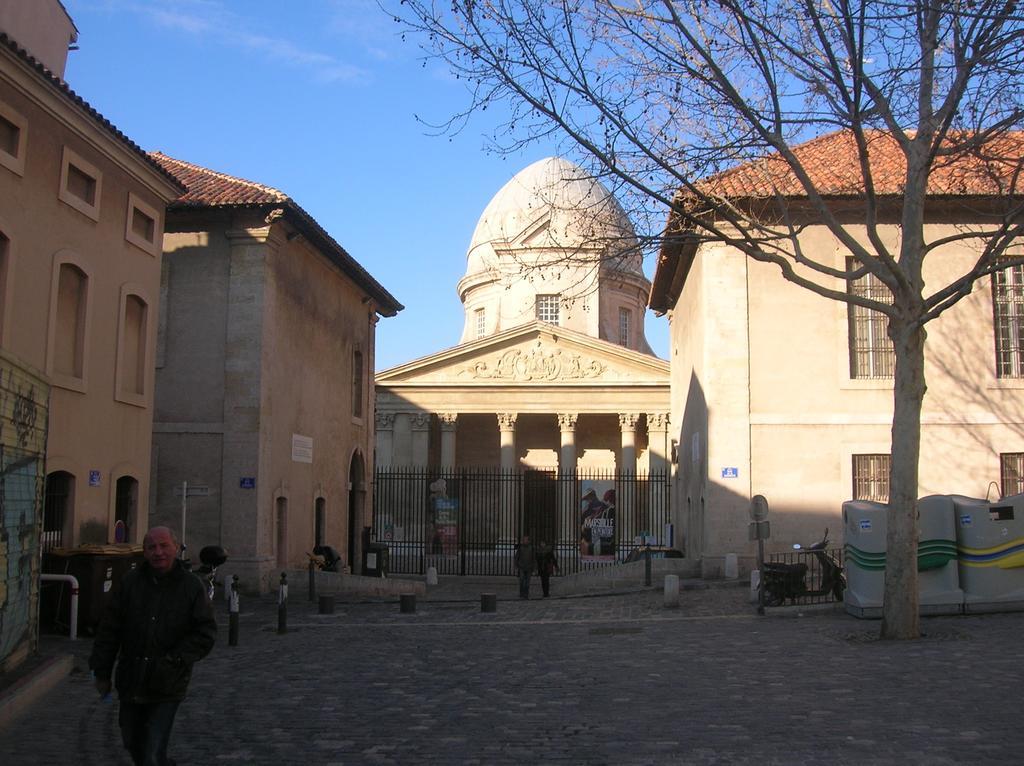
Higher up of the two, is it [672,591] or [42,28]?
[42,28]

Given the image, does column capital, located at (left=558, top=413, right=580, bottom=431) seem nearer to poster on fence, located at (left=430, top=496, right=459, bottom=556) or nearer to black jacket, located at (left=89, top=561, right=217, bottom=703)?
poster on fence, located at (left=430, top=496, right=459, bottom=556)

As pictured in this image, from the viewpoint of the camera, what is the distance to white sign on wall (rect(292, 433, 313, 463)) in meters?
23.5

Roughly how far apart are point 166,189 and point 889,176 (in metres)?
13.6

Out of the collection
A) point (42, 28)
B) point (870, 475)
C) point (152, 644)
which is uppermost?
point (42, 28)

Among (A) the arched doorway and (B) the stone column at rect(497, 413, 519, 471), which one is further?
(B) the stone column at rect(497, 413, 519, 471)

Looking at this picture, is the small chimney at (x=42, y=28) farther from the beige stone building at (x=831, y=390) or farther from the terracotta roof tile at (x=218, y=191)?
the beige stone building at (x=831, y=390)

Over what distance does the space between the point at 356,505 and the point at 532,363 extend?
1900 centimetres

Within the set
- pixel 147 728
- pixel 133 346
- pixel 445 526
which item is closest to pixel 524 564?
pixel 133 346

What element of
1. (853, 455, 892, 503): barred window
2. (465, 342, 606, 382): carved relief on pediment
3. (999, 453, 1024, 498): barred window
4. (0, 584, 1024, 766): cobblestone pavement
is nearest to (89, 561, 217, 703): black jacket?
(0, 584, 1024, 766): cobblestone pavement

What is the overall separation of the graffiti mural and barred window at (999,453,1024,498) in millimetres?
18542

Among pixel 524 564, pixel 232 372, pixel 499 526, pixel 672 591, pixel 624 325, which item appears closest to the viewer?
pixel 672 591

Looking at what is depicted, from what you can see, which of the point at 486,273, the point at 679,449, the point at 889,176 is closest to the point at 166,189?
the point at 889,176

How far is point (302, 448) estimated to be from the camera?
78.7ft

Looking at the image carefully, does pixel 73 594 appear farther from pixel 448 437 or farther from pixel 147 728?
pixel 448 437
